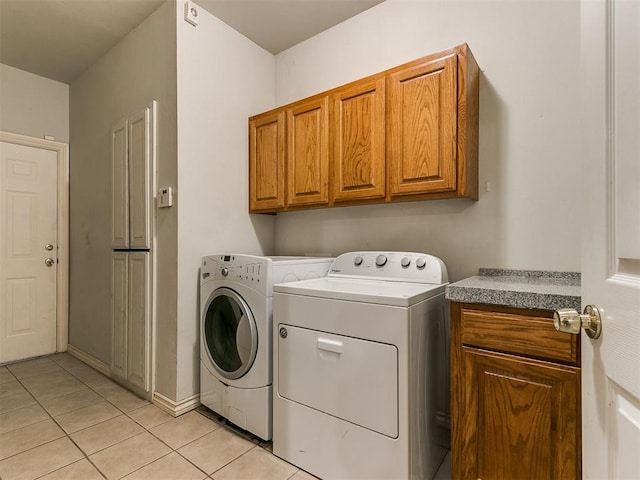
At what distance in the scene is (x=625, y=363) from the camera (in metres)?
0.53

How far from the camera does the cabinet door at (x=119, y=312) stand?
2.40 meters

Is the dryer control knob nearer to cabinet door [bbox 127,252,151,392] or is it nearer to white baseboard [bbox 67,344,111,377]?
cabinet door [bbox 127,252,151,392]

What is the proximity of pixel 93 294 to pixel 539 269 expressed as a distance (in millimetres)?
3342

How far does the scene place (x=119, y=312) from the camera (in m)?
2.46

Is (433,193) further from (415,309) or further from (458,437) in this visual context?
(458,437)

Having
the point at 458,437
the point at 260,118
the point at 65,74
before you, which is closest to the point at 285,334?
the point at 458,437

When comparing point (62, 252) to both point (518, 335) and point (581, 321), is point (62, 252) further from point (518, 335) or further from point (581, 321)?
point (581, 321)

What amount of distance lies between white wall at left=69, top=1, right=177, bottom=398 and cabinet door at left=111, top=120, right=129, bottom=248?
0.50 ft

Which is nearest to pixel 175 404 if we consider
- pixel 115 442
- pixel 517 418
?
pixel 115 442

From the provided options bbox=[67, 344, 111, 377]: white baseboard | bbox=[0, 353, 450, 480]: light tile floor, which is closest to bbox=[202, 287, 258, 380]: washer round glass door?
bbox=[0, 353, 450, 480]: light tile floor

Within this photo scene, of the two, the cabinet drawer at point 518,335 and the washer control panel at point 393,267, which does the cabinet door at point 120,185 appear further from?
the cabinet drawer at point 518,335

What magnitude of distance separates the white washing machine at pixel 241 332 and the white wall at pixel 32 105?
2.47 metres

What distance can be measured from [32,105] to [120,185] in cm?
160

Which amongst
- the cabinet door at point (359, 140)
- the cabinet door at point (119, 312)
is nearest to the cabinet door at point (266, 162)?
the cabinet door at point (359, 140)
